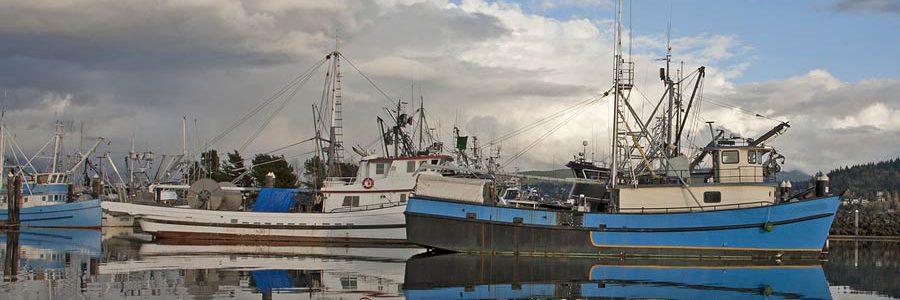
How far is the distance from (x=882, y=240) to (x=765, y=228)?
29355 mm

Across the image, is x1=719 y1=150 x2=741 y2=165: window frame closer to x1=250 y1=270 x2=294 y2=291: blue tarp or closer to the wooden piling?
x1=250 y1=270 x2=294 y2=291: blue tarp

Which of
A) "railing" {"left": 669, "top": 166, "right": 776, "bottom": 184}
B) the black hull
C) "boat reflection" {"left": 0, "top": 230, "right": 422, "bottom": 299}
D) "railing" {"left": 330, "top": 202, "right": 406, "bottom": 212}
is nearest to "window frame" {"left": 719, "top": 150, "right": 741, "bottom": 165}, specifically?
"railing" {"left": 669, "top": 166, "right": 776, "bottom": 184}

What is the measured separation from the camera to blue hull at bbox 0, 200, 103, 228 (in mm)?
56844

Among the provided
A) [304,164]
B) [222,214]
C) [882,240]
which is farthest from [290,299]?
[304,164]

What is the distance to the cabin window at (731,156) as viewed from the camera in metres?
33.9

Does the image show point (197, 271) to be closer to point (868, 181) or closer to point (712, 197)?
point (712, 197)

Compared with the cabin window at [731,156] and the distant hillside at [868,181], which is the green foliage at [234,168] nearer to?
Result: the cabin window at [731,156]

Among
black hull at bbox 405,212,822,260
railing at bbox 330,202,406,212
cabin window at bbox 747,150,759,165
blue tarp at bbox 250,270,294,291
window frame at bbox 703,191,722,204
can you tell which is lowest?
blue tarp at bbox 250,270,294,291

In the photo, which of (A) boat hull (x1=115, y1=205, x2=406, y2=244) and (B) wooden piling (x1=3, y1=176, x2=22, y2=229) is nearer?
(A) boat hull (x1=115, y1=205, x2=406, y2=244)

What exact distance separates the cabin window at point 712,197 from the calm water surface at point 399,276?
2.24m

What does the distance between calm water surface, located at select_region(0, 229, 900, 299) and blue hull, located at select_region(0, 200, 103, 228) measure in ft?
64.4

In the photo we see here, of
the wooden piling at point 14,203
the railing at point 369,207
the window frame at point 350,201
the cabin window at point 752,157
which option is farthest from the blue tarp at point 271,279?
the wooden piling at point 14,203

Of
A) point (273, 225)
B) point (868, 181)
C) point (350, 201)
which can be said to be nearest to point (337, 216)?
point (350, 201)

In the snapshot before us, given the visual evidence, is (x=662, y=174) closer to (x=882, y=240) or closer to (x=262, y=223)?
(x=262, y=223)
